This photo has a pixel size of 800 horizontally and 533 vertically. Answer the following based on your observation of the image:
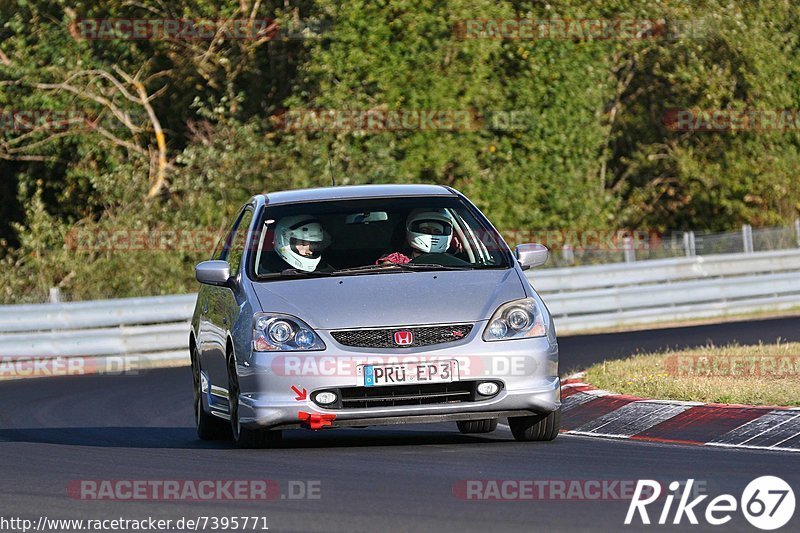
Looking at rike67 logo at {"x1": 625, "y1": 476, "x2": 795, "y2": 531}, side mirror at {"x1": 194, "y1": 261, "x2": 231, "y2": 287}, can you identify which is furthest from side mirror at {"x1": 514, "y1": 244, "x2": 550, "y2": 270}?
rike67 logo at {"x1": 625, "y1": 476, "x2": 795, "y2": 531}

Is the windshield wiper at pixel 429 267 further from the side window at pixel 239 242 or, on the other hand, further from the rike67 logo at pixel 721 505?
the rike67 logo at pixel 721 505

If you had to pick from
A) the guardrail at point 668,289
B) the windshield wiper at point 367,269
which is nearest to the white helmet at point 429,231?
the windshield wiper at point 367,269

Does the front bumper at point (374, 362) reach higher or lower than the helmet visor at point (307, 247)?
lower

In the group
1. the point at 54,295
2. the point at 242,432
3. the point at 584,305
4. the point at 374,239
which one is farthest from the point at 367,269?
the point at 584,305

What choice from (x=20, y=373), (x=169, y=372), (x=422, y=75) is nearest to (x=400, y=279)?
(x=169, y=372)

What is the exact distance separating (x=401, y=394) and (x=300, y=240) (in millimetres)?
1517

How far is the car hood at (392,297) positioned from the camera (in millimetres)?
9453

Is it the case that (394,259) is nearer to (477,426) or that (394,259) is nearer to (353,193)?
(353,193)

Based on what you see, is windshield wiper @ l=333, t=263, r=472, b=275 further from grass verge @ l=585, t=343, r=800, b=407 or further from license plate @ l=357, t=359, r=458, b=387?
grass verge @ l=585, t=343, r=800, b=407

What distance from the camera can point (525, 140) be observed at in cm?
2955

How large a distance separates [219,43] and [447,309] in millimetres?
21202

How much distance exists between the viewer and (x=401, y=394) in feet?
31.0

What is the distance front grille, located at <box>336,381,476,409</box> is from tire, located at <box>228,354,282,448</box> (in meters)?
0.74

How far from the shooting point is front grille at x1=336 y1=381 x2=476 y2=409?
9453 millimetres
